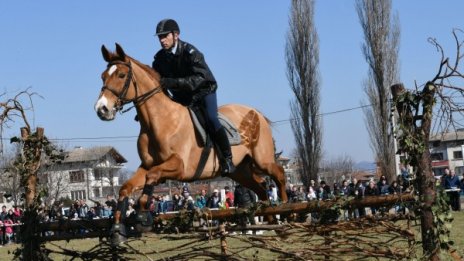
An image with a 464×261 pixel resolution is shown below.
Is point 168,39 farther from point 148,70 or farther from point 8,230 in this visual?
point 8,230

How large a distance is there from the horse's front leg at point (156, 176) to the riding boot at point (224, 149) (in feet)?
2.97

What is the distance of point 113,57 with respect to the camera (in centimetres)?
884

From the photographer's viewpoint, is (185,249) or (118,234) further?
(185,249)

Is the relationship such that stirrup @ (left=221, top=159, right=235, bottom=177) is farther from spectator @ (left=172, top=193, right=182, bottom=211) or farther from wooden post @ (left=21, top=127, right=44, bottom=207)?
spectator @ (left=172, top=193, right=182, bottom=211)

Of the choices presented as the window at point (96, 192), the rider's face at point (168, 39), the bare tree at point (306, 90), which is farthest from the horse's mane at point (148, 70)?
the window at point (96, 192)

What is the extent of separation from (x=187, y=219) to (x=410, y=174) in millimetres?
2323

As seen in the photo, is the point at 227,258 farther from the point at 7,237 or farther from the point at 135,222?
the point at 7,237

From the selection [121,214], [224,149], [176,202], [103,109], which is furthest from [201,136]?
[176,202]

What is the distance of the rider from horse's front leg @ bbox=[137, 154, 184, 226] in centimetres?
96

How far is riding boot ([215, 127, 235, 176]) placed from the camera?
964 centimetres

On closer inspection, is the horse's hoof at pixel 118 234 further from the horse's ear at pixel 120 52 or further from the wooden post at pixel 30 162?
the horse's ear at pixel 120 52

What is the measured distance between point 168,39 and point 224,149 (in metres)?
1.61

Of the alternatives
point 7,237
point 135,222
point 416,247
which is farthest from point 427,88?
point 7,237

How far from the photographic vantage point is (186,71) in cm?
948
